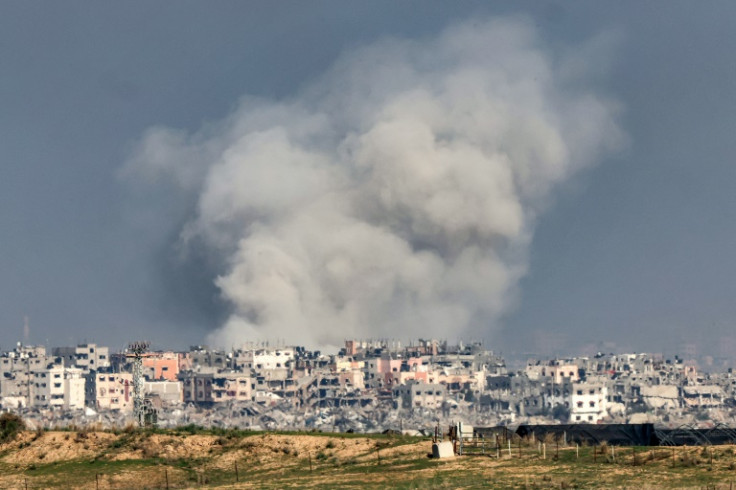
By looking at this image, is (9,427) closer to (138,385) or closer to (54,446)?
(54,446)

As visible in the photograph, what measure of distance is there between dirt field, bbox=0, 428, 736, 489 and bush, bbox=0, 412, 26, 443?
46cm

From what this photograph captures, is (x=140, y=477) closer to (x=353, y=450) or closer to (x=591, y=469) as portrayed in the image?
(x=353, y=450)

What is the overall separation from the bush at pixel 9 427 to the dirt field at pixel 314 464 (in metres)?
0.46

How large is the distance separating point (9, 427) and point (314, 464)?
16.9 meters

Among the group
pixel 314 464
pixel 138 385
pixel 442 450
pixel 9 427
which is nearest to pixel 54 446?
pixel 9 427

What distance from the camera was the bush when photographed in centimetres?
6506

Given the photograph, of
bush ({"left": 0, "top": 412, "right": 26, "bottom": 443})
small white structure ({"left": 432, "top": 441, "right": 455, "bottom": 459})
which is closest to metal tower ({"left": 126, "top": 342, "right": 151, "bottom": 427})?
bush ({"left": 0, "top": 412, "right": 26, "bottom": 443})

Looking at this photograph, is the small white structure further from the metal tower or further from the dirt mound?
the metal tower

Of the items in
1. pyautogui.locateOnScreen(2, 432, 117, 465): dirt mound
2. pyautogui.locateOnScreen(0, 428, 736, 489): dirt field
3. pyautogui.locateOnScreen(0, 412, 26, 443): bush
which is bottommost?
pyautogui.locateOnScreen(0, 428, 736, 489): dirt field

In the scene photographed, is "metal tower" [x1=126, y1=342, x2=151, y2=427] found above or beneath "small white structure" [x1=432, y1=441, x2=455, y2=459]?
above

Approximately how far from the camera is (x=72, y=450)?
62.7 m

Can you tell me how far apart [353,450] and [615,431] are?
1411 cm

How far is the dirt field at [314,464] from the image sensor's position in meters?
48.6

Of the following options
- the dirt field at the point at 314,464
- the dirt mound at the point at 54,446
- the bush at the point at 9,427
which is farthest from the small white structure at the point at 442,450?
the bush at the point at 9,427
